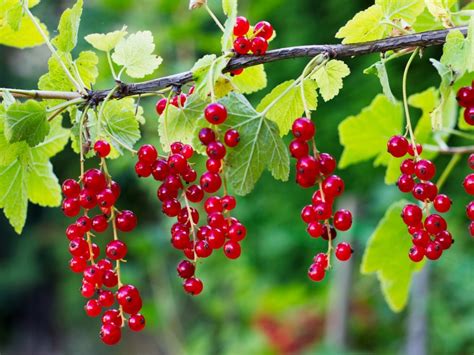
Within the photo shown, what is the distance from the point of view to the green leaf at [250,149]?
1.29 feet

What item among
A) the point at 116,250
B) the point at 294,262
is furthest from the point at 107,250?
the point at 294,262

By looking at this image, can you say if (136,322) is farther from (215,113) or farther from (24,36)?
(24,36)

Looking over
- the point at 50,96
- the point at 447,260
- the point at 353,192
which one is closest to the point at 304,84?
the point at 50,96

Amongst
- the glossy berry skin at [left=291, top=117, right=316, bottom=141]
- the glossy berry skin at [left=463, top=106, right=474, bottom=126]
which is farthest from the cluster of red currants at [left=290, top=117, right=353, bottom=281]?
the glossy berry skin at [left=463, top=106, right=474, bottom=126]

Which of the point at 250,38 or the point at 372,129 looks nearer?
the point at 250,38

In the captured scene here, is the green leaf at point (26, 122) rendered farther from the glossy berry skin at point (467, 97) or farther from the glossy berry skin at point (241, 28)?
the glossy berry skin at point (467, 97)

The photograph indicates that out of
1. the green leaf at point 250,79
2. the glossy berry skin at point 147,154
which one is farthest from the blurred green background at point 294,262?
the glossy berry skin at point 147,154

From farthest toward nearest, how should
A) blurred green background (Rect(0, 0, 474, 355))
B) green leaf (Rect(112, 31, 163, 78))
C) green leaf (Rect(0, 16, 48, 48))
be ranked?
blurred green background (Rect(0, 0, 474, 355)), green leaf (Rect(0, 16, 48, 48)), green leaf (Rect(112, 31, 163, 78))

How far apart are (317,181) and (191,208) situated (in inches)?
3.4

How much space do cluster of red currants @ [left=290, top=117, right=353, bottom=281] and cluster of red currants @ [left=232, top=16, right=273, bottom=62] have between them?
57mm

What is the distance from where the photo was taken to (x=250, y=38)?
42 cm

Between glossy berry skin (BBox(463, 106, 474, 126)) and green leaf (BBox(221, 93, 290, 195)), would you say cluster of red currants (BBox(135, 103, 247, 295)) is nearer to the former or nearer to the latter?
green leaf (BBox(221, 93, 290, 195))

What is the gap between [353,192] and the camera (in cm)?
183

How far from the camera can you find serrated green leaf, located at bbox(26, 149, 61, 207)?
53 cm
